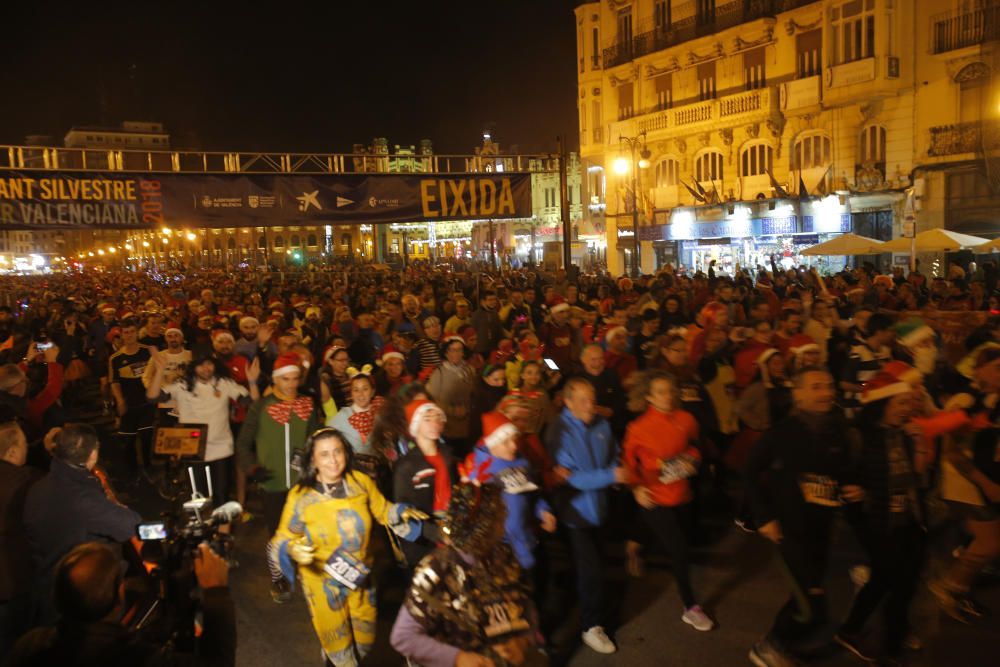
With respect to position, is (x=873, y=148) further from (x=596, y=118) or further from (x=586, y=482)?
(x=586, y=482)

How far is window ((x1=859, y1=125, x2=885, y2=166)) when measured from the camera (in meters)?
25.9

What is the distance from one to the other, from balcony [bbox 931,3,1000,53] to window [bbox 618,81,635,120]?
1376cm


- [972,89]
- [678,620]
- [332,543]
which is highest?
[972,89]

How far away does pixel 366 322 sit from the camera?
402 inches

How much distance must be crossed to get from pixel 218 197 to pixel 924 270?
21605mm

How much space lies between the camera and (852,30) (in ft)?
86.0

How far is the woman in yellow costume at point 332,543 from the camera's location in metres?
3.86

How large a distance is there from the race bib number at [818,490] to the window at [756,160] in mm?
27584

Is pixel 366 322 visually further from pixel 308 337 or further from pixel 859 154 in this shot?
pixel 859 154

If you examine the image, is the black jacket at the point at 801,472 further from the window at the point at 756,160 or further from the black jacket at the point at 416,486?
the window at the point at 756,160

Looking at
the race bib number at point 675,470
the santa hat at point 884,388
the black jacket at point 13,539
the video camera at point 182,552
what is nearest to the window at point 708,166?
the santa hat at point 884,388

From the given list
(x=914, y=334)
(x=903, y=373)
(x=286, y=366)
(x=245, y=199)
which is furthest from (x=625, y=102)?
(x=286, y=366)

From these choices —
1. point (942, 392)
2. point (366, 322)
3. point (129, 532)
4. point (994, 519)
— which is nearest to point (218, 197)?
point (366, 322)

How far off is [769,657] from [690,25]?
32.9m
